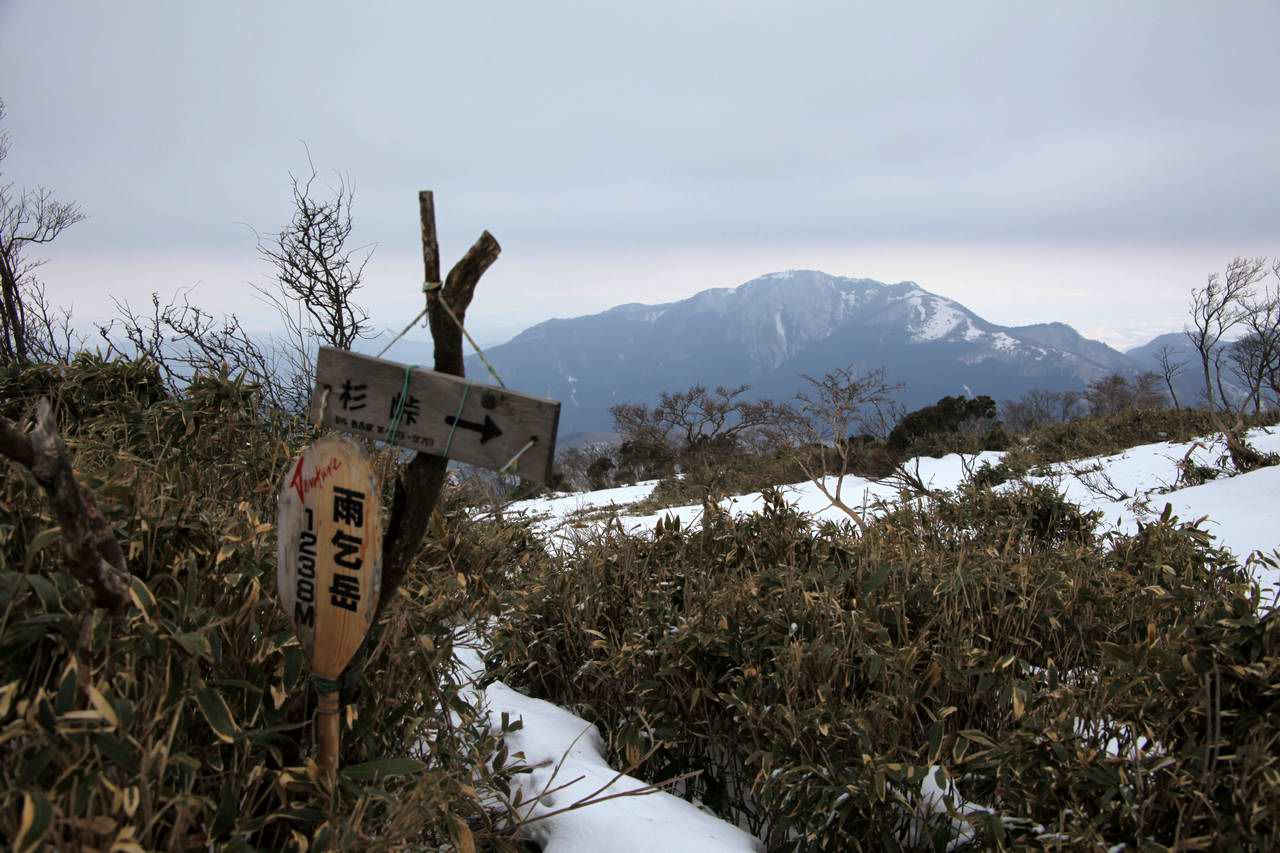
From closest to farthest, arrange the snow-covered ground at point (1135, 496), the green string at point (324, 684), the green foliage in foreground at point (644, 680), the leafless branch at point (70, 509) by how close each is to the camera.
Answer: the leafless branch at point (70, 509) → the green foliage in foreground at point (644, 680) → the green string at point (324, 684) → the snow-covered ground at point (1135, 496)

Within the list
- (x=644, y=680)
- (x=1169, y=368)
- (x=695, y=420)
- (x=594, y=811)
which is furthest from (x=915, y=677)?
(x=695, y=420)

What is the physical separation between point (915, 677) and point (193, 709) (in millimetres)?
2170

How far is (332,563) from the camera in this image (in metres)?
1.65

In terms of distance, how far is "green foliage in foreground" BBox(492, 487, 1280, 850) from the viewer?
1880 millimetres

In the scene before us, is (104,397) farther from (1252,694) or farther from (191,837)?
(1252,694)

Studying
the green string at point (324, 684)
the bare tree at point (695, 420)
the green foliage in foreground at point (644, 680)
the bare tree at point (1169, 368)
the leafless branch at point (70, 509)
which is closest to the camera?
the leafless branch at point (70, 509)

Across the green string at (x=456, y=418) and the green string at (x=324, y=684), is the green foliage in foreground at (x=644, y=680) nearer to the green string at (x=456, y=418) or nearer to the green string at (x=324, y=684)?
the green string at (x=324, y=684)

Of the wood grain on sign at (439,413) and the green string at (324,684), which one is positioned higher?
the wood grain on sign at (439,413)

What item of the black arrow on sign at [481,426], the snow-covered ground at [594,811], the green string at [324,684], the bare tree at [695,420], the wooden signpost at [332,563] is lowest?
the snow-covered ground at [594,811]

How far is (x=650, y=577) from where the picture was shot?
3320 mm

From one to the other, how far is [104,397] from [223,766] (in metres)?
3.18

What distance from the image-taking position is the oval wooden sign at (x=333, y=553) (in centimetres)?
162

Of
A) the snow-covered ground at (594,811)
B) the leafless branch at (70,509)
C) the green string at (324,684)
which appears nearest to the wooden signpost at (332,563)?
the green string at (324,684)

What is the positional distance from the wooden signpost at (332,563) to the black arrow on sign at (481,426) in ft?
0.75
